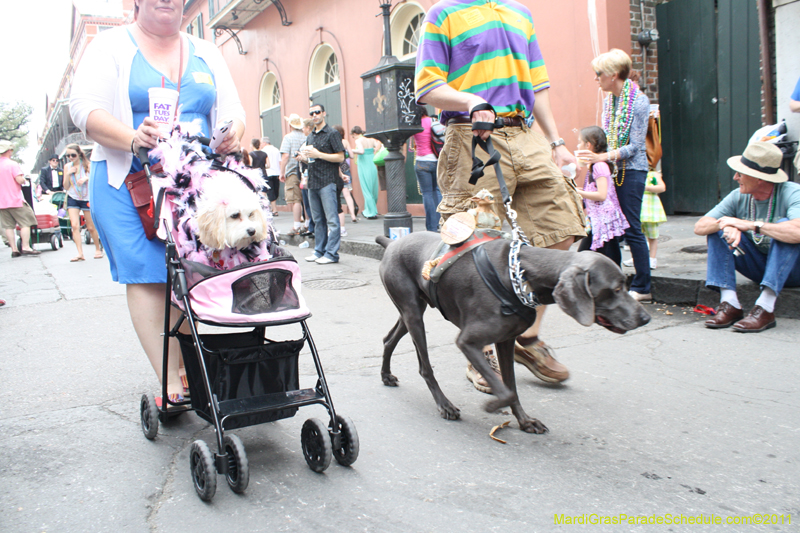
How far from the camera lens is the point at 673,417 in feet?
9.34

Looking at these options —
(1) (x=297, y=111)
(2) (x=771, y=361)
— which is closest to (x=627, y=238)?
(2) (x=771, y=361)

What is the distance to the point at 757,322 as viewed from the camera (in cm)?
416

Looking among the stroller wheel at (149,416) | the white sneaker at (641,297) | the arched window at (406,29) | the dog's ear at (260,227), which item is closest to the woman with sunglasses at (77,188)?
the arched window at (406,29)

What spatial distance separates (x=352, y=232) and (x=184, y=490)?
8816 millimetres

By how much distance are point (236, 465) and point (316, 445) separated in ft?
1.02

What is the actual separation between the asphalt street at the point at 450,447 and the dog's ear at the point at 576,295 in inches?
24.2

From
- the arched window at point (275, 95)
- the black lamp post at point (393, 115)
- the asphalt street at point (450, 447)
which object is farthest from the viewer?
the arched window at point (275, 95)

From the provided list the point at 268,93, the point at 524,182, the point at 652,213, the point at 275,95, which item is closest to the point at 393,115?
the point at 652,213

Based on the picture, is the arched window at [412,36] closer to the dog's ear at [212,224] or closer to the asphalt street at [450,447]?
the asphalt street at [450,447]

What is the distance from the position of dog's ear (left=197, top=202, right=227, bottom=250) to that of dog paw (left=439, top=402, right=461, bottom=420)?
130 centimetres

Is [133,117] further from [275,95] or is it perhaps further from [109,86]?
[275,95]

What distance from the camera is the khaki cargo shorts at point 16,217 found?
11086 mm

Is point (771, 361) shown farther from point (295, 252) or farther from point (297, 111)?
point (297, 111)

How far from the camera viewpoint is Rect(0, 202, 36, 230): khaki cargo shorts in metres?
11.1
